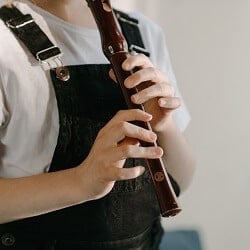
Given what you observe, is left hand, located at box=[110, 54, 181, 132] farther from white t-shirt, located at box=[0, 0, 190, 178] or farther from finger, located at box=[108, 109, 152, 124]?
white t-shirt, located at box=[0, 0, 190, 178]

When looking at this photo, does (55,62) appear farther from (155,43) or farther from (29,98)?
(155,43)

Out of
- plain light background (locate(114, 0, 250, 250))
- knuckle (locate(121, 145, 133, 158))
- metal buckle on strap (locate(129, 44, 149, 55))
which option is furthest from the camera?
plain light background (locate(114, 0, 250, 250))

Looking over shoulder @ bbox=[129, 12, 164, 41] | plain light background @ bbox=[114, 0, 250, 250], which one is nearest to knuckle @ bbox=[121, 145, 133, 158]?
shoulder @ bbox=[129, 12, 164, 41]

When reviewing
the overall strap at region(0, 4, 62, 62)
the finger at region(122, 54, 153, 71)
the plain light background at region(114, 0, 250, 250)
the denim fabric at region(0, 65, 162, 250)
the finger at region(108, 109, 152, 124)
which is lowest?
the plain light background at region(114, 0, 250, 250)

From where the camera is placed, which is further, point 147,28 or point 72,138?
point 147,28

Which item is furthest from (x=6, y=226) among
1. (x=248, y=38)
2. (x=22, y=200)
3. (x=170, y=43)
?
(x=248, y=38)

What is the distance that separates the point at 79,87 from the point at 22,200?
189 mm

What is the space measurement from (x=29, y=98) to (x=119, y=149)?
0.18 m

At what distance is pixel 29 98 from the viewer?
71 cm

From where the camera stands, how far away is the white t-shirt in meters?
0.69

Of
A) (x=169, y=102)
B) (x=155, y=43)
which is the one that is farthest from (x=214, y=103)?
(x=169, y=102)

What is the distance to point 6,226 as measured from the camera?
0.75 metres

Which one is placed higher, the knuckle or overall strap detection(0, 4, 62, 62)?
overall strap detection(0, 4, 62, 62)

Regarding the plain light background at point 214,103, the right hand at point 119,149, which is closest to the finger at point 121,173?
the right hand at point 119,149
